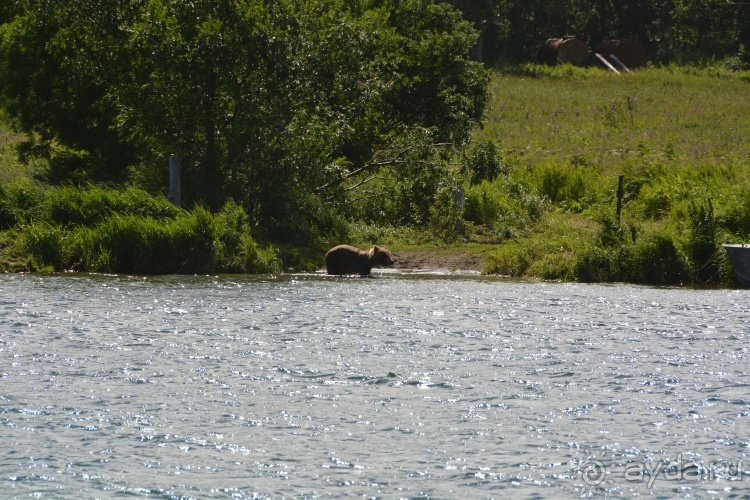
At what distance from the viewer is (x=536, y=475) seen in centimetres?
916

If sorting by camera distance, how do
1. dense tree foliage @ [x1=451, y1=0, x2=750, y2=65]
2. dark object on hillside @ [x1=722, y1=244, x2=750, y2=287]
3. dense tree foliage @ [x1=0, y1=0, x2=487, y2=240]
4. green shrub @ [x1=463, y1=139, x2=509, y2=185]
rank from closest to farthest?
dark object on hillside @ [x1=722, y1=244, x2=750, y2=287]
dense tree foliage @ [x1=0, y1=0, x2=487, y2=240]
green shrub @ [x1=463, y1=139, x2=509, y2=185]
dense tree foliage @ [x1=451, y1=0, x2=750, y2=65]

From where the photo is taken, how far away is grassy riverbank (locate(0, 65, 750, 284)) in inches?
891

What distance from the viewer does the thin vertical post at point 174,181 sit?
2417 centimetres

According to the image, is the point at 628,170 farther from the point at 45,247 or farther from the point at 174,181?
the point at 45,247

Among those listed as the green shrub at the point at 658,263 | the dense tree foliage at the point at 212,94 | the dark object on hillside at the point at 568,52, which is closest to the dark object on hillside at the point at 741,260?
the green shrub at the point at 658,263

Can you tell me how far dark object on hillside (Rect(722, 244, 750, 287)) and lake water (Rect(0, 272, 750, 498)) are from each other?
2.81m

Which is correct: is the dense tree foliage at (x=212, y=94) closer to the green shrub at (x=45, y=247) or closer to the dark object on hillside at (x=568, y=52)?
the green shrub at (x=45, y=247)

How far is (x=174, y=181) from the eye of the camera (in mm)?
24281

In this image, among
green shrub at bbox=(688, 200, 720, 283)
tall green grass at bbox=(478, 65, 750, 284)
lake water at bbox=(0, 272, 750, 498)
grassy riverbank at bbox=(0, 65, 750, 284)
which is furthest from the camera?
tall green grass at bbox=(478, 65, 750, 284)

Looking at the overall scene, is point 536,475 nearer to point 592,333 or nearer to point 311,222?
point 592,333

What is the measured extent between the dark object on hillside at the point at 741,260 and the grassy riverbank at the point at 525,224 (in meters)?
0.48

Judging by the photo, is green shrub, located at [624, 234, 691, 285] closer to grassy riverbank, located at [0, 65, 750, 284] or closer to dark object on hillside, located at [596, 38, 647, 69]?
grassy riverbank, located at [0, 65, 750, 284]

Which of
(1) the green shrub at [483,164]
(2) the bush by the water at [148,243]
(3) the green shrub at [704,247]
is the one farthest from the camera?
(1) the green shrub at [483,164]

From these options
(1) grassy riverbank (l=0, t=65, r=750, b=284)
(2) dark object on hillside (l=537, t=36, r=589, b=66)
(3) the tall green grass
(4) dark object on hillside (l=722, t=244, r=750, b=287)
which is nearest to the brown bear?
(1) grassy riverbank (l=0, t=65, r=750, b=284)
